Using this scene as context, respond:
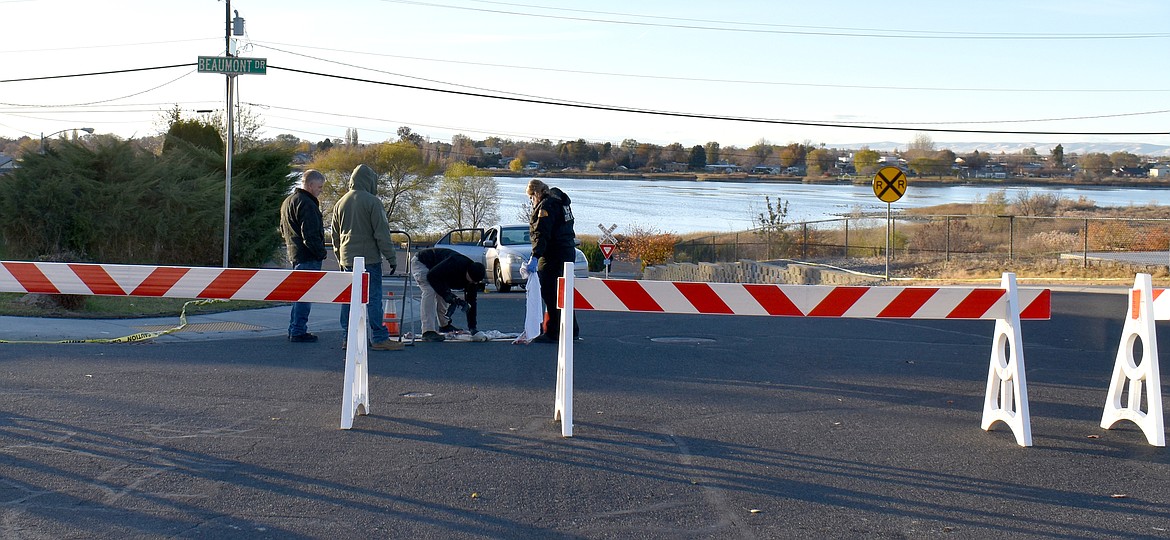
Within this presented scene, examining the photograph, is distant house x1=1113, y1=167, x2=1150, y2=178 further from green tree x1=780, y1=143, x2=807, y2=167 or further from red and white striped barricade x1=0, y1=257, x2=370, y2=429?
red and white striped barricade x1=0, y1=257, x2=370, y2=429

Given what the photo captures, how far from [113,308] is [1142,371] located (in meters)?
12.7

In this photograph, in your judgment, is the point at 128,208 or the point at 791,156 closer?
the point at 128,208

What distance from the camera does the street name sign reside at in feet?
65.0

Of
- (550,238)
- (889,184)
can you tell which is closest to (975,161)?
(889,184)

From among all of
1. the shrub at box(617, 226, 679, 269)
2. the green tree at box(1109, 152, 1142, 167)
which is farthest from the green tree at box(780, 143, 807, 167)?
the shrub at box(617, 226, 679, 269)

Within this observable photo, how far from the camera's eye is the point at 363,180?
1130cm

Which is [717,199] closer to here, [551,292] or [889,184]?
[889,184]

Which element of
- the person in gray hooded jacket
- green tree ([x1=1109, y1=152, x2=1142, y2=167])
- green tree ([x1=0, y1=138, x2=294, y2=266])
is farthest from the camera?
green tree ([x1=1109, y1=152, x2=1142, y2=167])

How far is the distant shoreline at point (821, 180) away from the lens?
77.6 meters

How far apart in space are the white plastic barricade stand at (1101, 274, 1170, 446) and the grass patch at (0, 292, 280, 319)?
11.1m

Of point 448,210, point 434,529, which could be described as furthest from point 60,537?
point 448,210

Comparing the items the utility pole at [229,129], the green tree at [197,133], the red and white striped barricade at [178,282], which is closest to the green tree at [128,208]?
the utility pole at [229,129]

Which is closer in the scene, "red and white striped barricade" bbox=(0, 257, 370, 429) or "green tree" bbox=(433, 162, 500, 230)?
"red and white striped barricade" bbox=(0, 257, 370, 429)

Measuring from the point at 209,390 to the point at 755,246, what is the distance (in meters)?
39.9
